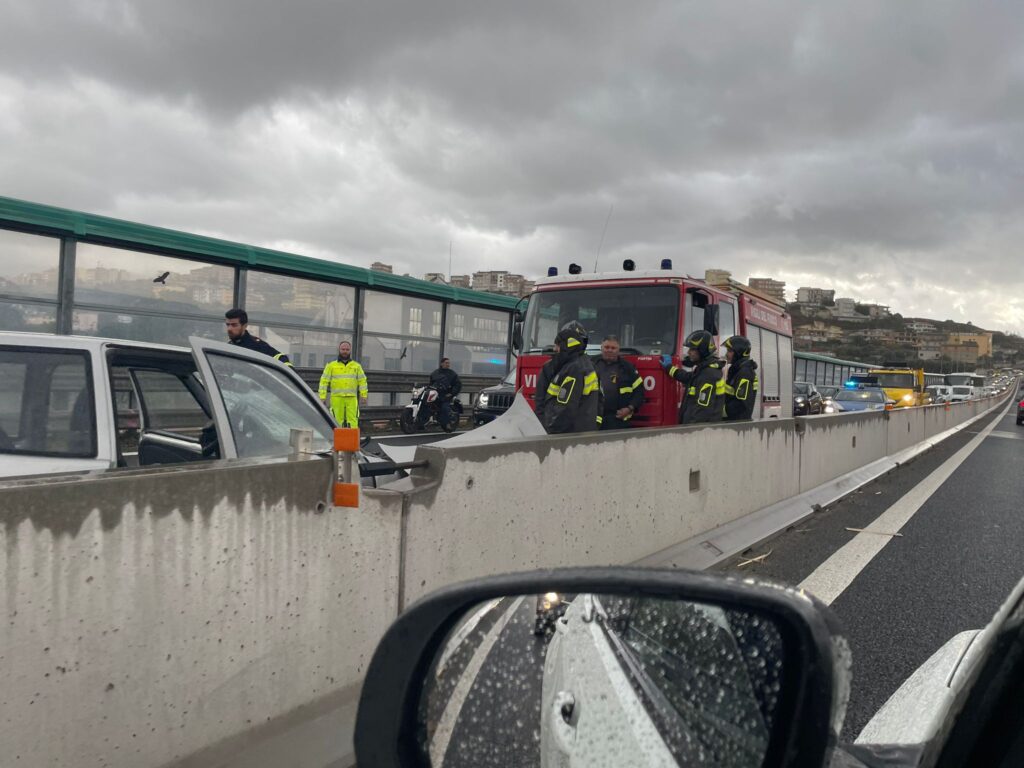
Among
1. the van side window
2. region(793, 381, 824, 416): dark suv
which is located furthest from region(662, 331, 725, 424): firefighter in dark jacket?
region(793, 381, 824, 416): dark suv

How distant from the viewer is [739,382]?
891cm

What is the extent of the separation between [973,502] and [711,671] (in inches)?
396

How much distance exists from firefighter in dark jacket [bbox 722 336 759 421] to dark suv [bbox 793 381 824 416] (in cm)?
1726

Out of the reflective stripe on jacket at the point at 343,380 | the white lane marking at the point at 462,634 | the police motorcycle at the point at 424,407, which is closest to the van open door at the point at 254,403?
the white lane marking at the point at 462,634

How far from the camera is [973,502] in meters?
9.52

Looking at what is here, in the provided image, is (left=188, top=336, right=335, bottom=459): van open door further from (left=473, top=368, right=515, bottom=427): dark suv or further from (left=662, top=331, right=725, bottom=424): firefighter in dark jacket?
(left=473, top=368, right=515, bottom=427): dark suv

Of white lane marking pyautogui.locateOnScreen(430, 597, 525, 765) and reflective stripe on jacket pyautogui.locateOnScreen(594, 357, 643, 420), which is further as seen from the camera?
reflective stripe on jacket pyautogui.locateOnScreen(594, 357, 643, 420)

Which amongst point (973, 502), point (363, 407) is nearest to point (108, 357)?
point (973, 502)

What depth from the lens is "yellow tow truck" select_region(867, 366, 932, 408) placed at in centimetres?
3077

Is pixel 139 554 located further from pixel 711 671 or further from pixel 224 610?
pixel 711 671

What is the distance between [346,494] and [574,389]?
14.5 feet

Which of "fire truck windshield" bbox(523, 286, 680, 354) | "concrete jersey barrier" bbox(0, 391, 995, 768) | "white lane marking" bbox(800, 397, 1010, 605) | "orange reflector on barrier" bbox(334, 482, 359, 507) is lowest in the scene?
"white lane marking" bbox(800, 397, 1010, 605)

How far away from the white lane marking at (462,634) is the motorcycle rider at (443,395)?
632 inches

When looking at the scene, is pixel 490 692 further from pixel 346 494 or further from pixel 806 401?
pixel 806 401
